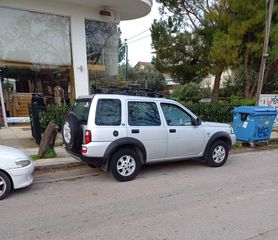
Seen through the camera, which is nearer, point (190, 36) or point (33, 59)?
point (33, 59)

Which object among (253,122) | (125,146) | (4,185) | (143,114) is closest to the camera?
(4,185)

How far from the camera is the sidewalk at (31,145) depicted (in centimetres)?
646

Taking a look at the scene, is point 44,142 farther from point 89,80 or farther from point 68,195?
point 89,80

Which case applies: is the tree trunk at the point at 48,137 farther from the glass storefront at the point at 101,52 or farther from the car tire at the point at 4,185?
the glass storefront at the point at 101,52

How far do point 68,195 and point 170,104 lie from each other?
2.84 m

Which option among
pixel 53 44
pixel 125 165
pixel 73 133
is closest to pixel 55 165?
pixel 73 133

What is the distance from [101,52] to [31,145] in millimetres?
6410

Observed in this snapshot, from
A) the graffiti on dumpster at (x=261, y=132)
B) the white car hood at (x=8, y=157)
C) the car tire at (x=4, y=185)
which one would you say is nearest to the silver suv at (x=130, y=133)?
the white car hood at (x=8, y=157)

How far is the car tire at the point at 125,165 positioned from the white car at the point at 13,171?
149 centimetres

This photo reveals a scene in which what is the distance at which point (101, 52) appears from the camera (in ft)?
42.7

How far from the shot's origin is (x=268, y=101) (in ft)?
41.7

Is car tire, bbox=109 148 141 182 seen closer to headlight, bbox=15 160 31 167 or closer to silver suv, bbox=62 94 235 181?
silver suv, bbox=62 94 235 181

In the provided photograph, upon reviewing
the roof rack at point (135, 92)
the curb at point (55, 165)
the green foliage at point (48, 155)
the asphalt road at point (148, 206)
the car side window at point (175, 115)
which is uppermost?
the roof rack at point (135, 92)

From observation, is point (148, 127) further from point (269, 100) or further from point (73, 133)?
point (269, 100)
